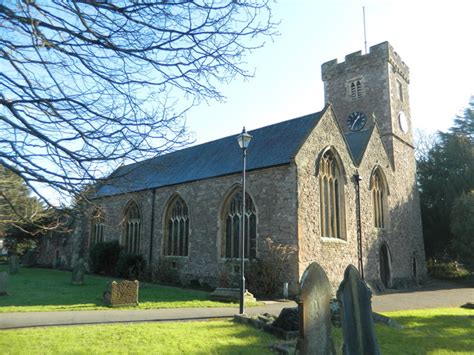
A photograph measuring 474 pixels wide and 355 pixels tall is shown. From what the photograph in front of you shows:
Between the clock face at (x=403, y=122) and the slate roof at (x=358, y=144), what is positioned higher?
the clock face at (x=403, y=122)

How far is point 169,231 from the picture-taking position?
21641 millimetres

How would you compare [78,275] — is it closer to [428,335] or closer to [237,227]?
[237,227]

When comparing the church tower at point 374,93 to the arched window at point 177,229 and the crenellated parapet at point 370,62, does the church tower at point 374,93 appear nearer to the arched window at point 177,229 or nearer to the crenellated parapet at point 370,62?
the crenellated parapet at point 370,62

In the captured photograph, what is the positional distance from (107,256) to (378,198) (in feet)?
55.0

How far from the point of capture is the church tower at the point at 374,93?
25625 mm

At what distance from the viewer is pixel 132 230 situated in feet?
79.9

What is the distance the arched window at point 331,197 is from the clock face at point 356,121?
9169 millimetres

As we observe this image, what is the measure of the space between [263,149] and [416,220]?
1398 cm

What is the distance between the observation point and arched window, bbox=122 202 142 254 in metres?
23.9

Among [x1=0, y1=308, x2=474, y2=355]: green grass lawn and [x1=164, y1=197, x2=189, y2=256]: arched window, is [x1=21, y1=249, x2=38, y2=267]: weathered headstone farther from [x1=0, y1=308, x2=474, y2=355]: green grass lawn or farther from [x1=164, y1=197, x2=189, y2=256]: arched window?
[x1=0, y1=308, x2=474, y2=355]: green grass lawn

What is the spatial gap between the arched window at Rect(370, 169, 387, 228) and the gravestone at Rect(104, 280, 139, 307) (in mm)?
14488

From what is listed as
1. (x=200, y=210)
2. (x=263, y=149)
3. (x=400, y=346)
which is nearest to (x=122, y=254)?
(x=200, y=210)

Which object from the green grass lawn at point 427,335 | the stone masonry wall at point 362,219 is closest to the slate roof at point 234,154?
the stone masonry wall at point 362,219

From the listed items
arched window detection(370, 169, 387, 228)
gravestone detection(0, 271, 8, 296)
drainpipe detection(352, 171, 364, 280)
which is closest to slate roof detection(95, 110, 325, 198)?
drainpipe detection(352, 171, 364, 280)
